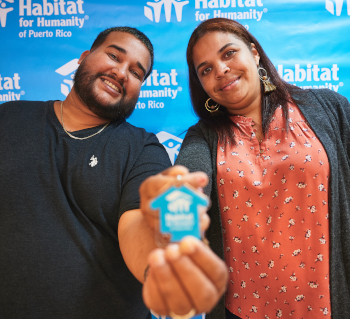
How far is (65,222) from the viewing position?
0.96 m

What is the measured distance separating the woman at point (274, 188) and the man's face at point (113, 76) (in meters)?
0.38

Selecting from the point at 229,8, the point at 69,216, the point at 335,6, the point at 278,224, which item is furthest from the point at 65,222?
the point at 335,6

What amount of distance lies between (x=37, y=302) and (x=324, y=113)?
130cm

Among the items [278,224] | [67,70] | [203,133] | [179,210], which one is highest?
[67,70]

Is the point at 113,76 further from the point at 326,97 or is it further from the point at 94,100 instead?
the point at 326,97

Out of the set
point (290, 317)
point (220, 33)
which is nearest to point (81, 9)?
point (220, 33)

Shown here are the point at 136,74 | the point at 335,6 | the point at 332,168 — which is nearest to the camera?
the point at 332,168

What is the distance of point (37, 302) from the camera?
2.96 feet

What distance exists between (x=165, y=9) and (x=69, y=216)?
4.65ft

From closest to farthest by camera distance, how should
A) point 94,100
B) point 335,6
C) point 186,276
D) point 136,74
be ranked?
point 186,276, point 94,100, point 136,74, point 335,6

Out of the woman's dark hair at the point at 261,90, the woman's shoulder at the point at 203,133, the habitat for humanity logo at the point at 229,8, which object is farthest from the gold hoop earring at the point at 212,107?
the habitat for humanity logo at the point at 229,8

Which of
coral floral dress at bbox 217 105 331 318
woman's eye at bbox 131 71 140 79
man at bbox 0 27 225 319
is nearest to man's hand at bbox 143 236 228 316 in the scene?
man at bbox 0 27 225 319

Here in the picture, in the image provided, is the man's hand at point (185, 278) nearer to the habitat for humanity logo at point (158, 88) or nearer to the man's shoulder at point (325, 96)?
the man's shoulder at point (325, 96)

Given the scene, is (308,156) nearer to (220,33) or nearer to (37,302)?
(220,33)
